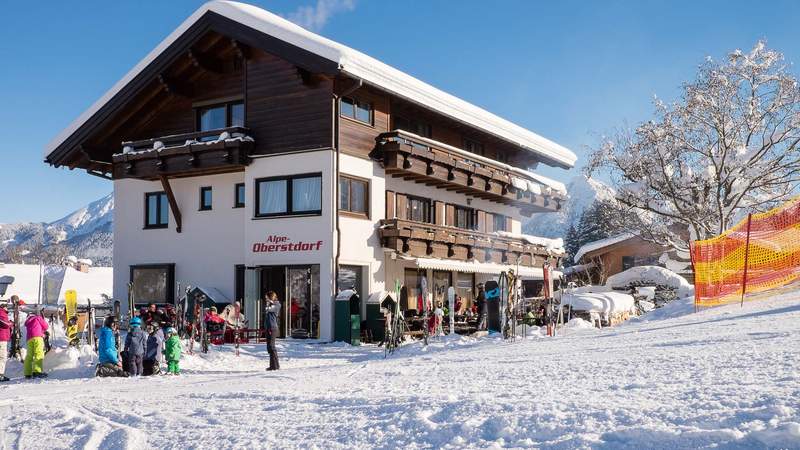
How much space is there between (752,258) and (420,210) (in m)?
11.8

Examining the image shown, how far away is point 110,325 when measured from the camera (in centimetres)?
1570

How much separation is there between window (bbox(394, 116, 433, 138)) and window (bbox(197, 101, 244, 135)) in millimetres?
5134

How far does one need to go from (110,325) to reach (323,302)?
7.89 m

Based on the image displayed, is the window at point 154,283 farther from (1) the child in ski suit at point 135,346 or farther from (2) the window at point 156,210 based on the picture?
(1) the child in ski suit at point 135,346

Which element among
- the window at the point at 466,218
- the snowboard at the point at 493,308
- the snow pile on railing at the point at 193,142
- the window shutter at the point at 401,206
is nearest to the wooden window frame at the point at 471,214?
the window at the point at 466,218

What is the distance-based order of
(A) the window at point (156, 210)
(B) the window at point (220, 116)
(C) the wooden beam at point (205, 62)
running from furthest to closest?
(A) the window at point (156, 210), (B) the window at point (220, 116), (C) the wooden beam at point (205, 62)

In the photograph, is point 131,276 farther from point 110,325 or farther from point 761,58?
point 761,58

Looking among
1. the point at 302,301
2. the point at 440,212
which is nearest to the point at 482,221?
the point at 440,212

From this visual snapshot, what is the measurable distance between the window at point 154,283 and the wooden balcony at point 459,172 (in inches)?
326

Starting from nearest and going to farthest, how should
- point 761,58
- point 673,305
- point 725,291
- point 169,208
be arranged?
point 725,291, point 673,305, point 169,208, point 761,58

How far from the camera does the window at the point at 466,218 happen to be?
29391mm

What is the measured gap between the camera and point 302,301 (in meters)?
23.3


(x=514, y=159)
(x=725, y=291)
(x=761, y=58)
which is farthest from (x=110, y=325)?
(x=761, y=58)

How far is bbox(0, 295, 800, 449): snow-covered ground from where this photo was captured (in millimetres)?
6113
